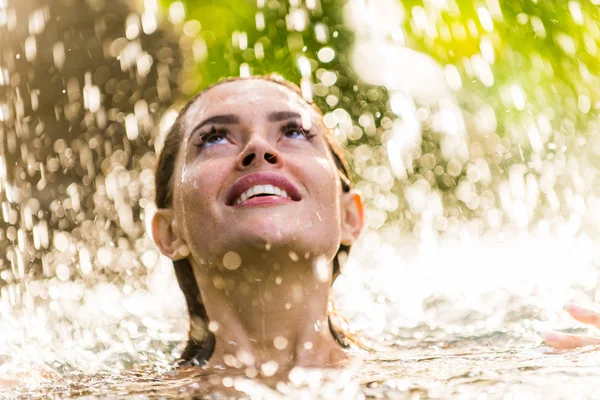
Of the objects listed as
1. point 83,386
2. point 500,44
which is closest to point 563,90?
point 500,44

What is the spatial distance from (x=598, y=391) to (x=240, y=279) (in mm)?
1250

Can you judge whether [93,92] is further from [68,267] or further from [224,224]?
[224,224]

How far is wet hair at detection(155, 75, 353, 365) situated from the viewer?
321 cm

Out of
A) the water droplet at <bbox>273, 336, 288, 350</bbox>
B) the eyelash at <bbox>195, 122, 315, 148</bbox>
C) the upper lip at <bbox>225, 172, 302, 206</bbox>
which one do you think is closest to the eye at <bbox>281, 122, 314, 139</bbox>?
the eyelash at <bbox>195, 122, 315, 148</bbox>

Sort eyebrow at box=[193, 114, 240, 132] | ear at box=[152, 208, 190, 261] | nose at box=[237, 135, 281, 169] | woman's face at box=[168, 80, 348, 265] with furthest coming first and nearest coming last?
ear at box=[152, 208, 190, 261] < eyebrow at box=[193, 114, 240, 132] < nose at box=[237, 135, 281, 169] < woman's face at box=[168, 80, 348, 265]

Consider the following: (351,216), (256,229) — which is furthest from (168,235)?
(351,216)

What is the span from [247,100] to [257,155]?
32 centimetres

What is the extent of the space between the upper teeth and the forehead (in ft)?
1.18

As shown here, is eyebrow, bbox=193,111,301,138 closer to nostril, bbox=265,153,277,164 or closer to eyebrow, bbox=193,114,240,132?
eyebrow, bbox=193,114,240,132

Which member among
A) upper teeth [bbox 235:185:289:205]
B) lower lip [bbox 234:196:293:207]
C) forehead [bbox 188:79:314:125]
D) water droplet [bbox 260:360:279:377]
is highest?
forehead [bbox 188:79:314:125]

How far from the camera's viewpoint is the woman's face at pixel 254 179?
9.09 ft

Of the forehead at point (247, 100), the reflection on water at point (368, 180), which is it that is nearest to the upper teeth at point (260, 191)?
the forehead at point (247, 100)

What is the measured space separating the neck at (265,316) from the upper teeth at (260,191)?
0.25m

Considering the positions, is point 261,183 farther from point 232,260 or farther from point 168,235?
point 168,235
